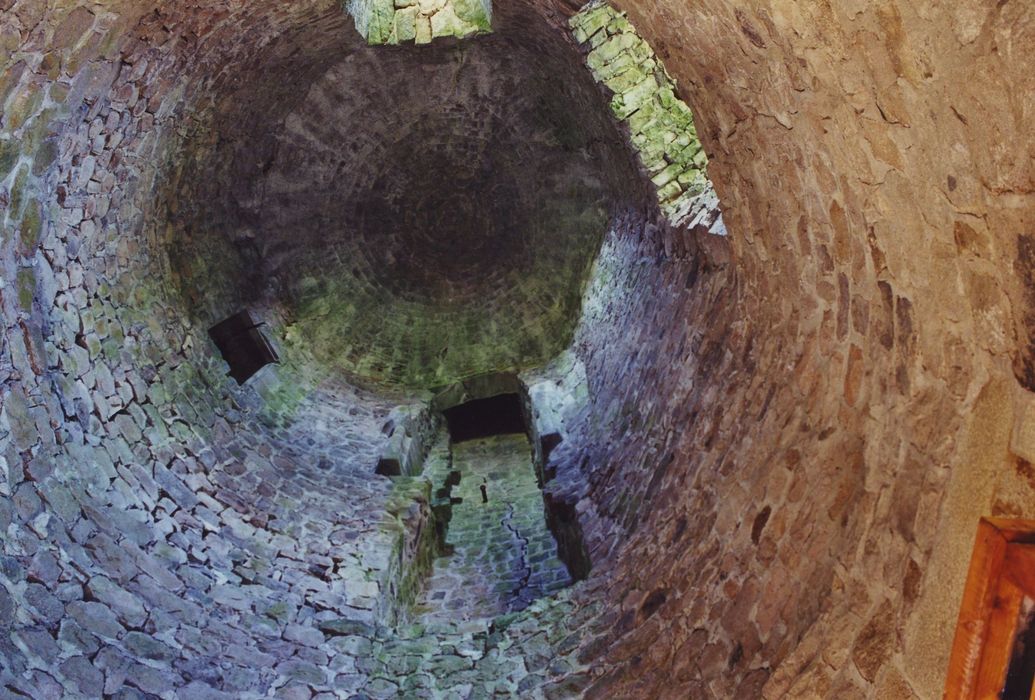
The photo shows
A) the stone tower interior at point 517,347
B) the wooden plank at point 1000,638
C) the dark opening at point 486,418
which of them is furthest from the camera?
the dark opening at point 486,418

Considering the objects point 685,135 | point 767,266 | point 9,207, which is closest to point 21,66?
point 9,207

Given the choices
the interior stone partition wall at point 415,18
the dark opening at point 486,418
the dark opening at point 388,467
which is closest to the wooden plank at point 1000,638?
the dark opening at point 388,467

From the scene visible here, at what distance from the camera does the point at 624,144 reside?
6.93m

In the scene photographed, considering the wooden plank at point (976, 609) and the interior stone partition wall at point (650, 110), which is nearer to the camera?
the wooden plank at point (976, 609)

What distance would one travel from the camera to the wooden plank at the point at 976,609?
2.35 m

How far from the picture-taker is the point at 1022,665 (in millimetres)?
2248

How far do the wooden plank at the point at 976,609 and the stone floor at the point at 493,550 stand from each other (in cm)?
357

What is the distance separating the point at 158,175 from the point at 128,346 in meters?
1.26

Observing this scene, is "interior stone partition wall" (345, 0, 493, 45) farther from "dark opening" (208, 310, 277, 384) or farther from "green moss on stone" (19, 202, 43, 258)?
"green moss on stone" (19, 202, 43, 258)

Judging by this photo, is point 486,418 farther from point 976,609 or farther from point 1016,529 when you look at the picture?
point 1016,529

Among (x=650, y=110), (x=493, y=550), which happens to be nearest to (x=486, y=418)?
(x=493, y=550)

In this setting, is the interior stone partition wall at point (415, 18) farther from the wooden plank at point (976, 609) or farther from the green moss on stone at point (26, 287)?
the wooden plank at point (976, 609)

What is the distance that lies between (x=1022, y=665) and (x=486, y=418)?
25.7 ft

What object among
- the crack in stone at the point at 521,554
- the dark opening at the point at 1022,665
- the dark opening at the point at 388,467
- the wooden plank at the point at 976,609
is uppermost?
the dark opening at the point at 388,467
